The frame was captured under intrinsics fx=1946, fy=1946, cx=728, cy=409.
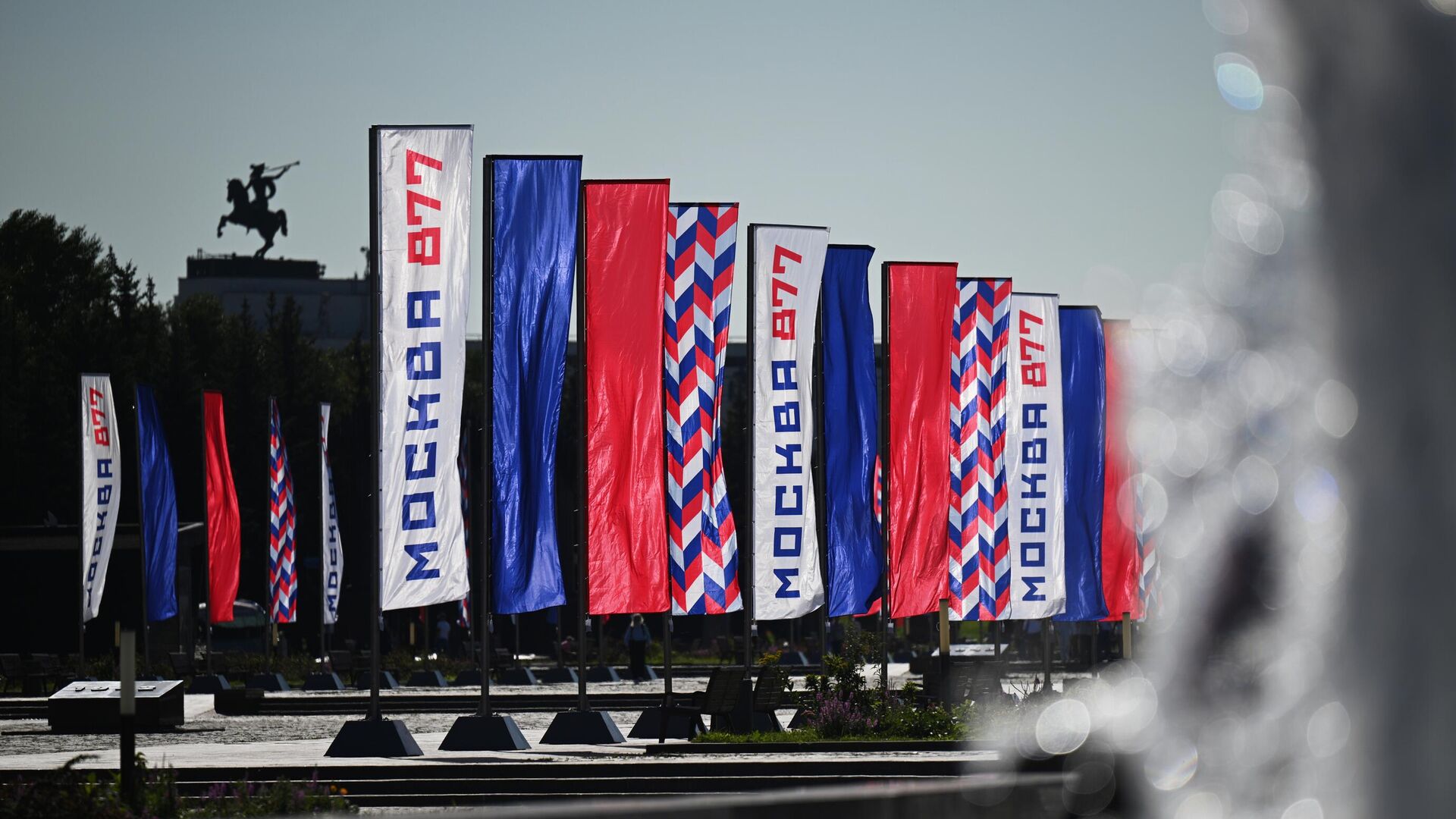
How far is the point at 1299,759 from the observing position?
586cm

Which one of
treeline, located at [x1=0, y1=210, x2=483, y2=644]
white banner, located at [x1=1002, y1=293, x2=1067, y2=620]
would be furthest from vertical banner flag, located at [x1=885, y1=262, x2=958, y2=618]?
treeline, located at [x1=0, y1=210, x2=483, y2=644]

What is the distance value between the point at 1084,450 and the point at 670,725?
29.9 ft

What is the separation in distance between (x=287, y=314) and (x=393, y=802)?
65.4 m

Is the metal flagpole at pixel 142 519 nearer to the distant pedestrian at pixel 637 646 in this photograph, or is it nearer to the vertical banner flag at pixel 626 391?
the distant pedestrian at pixel 637 646

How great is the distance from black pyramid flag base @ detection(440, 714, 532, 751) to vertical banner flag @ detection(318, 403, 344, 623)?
18368 millimetres

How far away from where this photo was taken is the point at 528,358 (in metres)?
21.1

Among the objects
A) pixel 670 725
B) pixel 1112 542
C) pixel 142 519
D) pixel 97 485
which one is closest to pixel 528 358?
pixel 670 725

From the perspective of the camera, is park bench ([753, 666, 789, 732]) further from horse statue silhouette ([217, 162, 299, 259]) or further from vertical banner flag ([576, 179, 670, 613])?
horse statue silhouette ([217, 162, 299, 259])

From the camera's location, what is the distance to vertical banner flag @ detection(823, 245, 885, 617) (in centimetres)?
2577

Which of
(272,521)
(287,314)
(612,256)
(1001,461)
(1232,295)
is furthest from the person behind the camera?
(287,314)

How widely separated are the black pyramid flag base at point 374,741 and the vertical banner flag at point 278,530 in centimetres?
1963

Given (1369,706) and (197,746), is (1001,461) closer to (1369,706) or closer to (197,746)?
(197,746)

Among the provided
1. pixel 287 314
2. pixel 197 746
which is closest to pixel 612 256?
pixel 197 746

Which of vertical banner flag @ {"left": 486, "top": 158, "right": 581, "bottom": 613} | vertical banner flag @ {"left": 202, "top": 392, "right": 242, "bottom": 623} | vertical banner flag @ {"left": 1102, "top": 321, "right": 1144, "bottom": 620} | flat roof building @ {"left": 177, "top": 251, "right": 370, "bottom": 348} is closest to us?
vertical banner flag @ {"left": 486, "top": 158, "right": 581, "bottom": 613}
